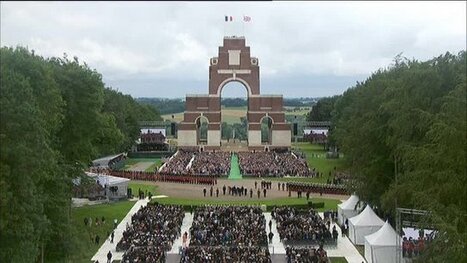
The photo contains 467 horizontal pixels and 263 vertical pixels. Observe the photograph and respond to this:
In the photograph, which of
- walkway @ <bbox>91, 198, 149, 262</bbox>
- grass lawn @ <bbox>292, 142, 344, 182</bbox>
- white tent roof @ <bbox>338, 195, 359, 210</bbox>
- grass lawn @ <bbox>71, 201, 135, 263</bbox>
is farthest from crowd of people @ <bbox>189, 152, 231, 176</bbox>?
white tent roof @ <bbox>338, 195, 359, 210</bbox>

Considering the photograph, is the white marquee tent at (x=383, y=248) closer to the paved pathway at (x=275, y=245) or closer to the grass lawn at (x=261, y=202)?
the paved pathway at (x=275, y=245)

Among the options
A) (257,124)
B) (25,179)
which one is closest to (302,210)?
(25,179)

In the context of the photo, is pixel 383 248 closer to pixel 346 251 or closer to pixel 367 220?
pixel 346 251

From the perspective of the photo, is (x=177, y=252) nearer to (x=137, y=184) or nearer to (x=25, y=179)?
(x=25, y=179)

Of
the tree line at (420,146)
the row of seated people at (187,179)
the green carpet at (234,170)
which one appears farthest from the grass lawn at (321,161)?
the tree line at (420,146)

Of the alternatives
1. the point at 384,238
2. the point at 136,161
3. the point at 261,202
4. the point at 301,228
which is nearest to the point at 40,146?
the point at 384,238

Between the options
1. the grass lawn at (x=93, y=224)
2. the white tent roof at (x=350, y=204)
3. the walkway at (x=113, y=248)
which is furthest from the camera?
the white tent roof at (x=350, y=204)
